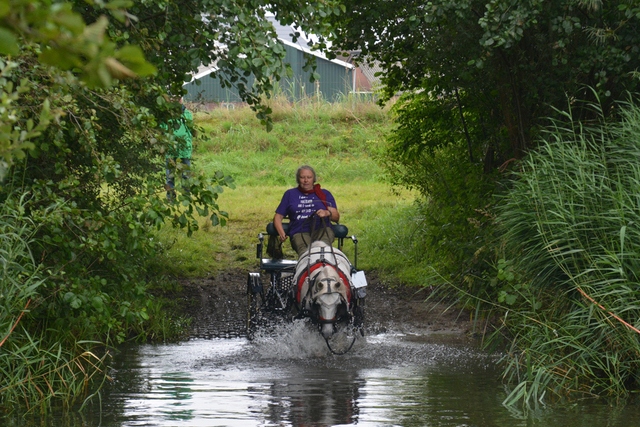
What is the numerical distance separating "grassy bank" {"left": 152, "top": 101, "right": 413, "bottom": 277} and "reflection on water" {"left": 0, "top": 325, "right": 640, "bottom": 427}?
12.7 feet

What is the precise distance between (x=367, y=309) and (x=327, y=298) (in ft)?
9.37

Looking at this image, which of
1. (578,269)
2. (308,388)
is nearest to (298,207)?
(308,388)

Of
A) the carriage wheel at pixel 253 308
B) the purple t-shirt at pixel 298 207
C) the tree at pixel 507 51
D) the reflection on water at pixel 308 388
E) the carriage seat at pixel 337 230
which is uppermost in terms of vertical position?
the tree at pixel 507 51

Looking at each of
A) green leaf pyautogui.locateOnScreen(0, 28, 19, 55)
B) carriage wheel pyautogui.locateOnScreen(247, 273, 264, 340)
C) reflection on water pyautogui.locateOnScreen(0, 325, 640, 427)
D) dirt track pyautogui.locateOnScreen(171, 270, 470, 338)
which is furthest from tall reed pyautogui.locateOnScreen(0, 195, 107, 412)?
green leaf pyautogui.locateOnScreen(0, 28, 19, 55)

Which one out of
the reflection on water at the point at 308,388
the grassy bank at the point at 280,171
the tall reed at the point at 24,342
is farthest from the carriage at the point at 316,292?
the grassy bank at the point at 280,171

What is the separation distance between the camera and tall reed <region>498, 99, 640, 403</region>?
5.02m

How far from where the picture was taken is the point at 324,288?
6977mm

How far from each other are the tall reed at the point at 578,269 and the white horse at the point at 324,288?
71.2 inches

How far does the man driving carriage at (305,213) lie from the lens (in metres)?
8.36

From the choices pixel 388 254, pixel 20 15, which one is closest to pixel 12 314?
pixel 20 15

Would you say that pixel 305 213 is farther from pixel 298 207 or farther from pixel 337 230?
pixel 337 230

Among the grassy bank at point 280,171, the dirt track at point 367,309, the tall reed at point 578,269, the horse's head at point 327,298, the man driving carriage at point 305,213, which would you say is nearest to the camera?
the tall reed at point 578,269

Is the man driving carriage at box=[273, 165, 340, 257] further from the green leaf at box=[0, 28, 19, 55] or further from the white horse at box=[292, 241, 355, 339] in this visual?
the green leaf at box=[0, 28, 19, 55]

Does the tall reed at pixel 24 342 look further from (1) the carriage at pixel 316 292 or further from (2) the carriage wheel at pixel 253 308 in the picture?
(2) the carriage wheel at pixel 253 308
